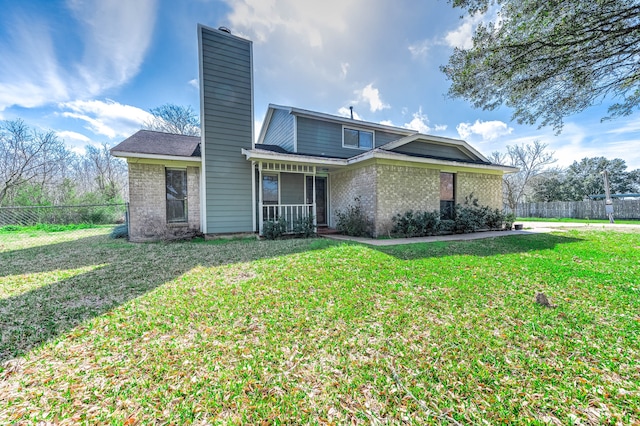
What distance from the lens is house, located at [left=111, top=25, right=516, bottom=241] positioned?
847 cm

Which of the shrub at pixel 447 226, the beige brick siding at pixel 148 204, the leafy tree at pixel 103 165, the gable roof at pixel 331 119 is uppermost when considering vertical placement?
the leafy tree at pixel 103 165

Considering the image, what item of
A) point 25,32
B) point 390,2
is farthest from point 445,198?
point 25,32

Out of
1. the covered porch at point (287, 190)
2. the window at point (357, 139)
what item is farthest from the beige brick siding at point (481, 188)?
the covered porch at point (287, 190)

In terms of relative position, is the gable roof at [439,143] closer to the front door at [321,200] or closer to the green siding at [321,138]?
the green siding at [321,138]

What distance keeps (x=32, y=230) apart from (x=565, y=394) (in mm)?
18959

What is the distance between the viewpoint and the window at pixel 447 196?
10555mm

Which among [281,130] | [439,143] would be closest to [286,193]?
[281,130]

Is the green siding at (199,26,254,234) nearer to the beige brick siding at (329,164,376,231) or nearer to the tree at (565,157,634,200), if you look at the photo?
the beige brick siding at (329,164,376,231)

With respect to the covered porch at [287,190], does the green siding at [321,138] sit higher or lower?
higher

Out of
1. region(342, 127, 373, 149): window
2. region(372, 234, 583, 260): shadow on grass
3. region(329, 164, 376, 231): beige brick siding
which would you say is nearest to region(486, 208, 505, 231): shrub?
region(372, 234, 583, 260): shadow on grass

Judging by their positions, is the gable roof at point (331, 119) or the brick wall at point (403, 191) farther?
the gable roof at point (331, 119)

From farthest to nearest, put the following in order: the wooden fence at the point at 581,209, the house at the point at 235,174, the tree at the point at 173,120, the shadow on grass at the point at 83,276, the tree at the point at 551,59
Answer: the tree at the point at 173,120, the wooden fence at the point at 581,209, the house at the point at 235,174, the tree at the point at 551,59, the shadow on grass at the point at 83,276

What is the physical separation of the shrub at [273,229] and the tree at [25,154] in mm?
19462

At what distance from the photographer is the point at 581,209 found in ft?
65.0
